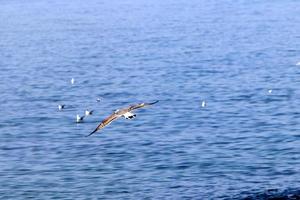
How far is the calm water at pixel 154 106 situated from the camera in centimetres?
4394

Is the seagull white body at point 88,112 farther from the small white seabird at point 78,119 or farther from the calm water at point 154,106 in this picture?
the small white seabird at point 78,119

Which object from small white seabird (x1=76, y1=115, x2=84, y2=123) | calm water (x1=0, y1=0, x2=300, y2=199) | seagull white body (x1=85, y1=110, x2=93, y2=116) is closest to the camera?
calm water (x1=0, y1=0, x2=300, y2=199)

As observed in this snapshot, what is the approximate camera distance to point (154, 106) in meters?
64.2

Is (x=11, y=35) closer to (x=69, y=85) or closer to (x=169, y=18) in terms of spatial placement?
(x=169, y=18)

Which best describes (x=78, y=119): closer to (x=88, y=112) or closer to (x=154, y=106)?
(x=88, y=112)

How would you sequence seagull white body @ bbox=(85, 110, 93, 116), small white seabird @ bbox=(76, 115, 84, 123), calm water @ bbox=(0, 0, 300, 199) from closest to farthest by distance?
calm water @ bbox=(0, 0, 300, 199)
small white seabird @ bbox=(76, 115, 84, 123)
seagull white body @ bbox=(85, 110, 93, 116)

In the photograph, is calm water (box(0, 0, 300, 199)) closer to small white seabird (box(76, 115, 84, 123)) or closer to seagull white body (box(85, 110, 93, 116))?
seagull white body (box(85, 110, 93, 116))

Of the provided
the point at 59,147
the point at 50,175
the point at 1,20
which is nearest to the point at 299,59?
the point at 59,147

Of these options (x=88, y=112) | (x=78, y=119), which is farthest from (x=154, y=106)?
(x=78, y=119)

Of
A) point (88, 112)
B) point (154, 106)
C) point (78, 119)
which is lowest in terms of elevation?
point (78, 119)

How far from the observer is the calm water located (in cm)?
4394

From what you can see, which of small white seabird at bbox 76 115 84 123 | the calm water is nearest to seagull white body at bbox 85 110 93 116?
the calm water

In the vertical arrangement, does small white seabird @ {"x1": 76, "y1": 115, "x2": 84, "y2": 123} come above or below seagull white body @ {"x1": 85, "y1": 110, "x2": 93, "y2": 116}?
below

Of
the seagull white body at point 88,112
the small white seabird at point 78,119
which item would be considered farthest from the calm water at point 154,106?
the small white seabird at point 78,119
